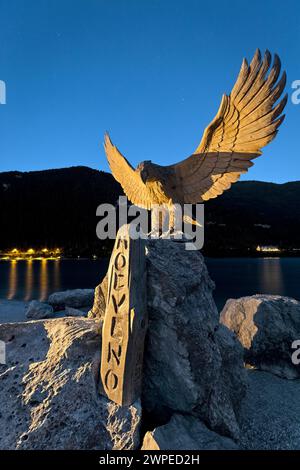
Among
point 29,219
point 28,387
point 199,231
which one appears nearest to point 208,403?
point 28,387

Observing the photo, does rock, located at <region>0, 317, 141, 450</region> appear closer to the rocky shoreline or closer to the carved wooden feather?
the rocky shoreline

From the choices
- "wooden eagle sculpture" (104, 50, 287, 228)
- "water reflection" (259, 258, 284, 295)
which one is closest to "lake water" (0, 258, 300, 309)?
"water reflection" (259, 258, 284, 295)

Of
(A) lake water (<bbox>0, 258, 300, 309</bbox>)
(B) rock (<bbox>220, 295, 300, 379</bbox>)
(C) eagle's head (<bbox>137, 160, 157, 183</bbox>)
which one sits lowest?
(A) lake water (<bbox>0, 258, 300, 309</bbox>)

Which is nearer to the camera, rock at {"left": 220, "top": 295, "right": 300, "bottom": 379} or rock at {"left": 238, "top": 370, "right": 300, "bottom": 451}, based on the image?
rock at {"left": 238, "top": 370, "right": 300, "bottom": 451}

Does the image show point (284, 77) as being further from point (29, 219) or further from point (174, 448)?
point (29, 219)

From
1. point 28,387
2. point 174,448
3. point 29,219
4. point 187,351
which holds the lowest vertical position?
point 174,448

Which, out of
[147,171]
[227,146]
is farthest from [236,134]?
[147,171]

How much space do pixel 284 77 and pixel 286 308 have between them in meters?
4.82

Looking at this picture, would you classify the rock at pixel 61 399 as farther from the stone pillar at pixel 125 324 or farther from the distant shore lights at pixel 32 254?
the distant shore lights at pixel 32 254

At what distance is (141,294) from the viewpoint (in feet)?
10.6

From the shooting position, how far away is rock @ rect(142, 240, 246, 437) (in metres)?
3.34

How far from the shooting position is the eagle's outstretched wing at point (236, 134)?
4.27 m

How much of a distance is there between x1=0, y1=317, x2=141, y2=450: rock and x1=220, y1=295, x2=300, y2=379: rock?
425 cm

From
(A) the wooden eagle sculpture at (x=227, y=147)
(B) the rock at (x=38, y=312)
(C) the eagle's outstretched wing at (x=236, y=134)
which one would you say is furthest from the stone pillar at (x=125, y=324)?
(B) the rock at (x=38, y=312)
